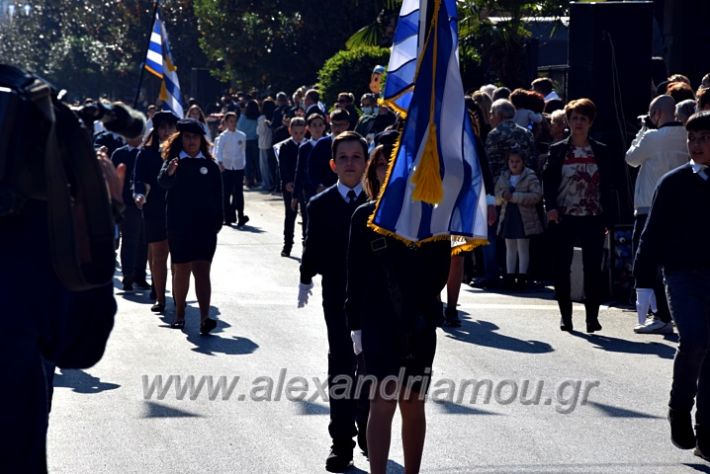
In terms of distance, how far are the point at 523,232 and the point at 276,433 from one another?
20.6ft

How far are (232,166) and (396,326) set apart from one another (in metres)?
15.4

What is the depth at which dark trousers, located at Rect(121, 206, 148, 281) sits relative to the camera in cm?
1437

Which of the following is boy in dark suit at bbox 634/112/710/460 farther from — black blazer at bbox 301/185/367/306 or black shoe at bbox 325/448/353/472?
black shoe at bbox 325/448/353/472

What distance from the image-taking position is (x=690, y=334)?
7066 mm

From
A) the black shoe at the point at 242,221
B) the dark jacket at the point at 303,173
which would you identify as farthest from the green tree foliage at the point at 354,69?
the dark jacket at the point at 303,173

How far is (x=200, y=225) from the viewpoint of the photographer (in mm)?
11562

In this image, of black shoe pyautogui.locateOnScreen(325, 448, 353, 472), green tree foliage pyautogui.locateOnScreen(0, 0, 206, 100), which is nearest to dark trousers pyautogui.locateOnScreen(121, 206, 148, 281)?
black shoe pyautogui.locateOnScreen(325, 448, 353, 472)

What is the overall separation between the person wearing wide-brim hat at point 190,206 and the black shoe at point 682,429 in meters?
5.13

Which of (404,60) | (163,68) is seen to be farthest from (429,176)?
(163,68)

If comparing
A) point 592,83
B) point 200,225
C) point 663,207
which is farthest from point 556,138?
point 663,207

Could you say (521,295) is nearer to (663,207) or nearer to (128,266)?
(128,266)

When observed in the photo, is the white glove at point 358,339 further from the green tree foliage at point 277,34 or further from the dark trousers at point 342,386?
the green tree foliage at point 277,34

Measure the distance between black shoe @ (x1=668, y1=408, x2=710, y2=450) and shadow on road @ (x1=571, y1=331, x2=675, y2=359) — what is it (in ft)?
10.2

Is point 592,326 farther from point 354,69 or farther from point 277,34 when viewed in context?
point 277,34
